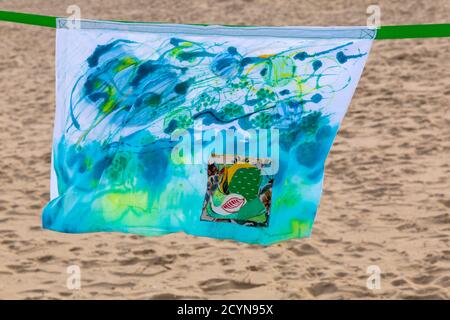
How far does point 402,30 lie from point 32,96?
5.50 metres

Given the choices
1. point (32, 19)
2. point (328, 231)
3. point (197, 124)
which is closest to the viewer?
point (197, 124)

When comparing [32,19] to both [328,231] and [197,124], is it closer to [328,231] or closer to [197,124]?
[197,124]

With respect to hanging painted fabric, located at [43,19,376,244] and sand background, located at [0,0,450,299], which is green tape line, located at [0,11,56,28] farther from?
sand background, located at [0,0,450,299]

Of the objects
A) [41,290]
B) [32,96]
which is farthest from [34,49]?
[41,290]

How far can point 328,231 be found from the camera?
484cm

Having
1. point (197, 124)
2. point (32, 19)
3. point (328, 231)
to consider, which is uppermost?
point (32, 19)

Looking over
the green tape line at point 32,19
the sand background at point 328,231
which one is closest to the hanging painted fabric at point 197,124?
the green tape line at point 32,19

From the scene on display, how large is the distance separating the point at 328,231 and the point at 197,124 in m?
→ 1.67

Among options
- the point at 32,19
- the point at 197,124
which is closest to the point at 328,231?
the point at 197,124

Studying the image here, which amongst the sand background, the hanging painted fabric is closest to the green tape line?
the hanging painted fabric

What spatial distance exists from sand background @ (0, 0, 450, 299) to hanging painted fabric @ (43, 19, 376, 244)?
699 millimetres

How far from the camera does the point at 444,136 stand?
6297 millimetres

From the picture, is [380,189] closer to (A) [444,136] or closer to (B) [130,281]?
(A) [444,136]

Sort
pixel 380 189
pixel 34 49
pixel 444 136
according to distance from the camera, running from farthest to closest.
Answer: pixel 34 49, pixel 444 136, pixel 380 189
